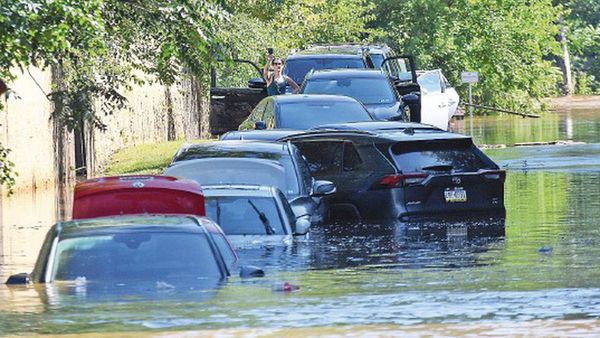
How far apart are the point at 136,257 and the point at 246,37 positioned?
27.2 meters

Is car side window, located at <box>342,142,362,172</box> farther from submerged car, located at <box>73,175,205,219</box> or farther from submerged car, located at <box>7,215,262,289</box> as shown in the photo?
submerged car, located at <box>7,215,262,289</box>

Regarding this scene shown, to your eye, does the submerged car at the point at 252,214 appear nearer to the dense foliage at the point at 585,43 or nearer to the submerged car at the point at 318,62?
the submerged car at the point at 318,62

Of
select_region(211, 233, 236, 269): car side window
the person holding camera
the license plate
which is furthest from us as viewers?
the person holding camera

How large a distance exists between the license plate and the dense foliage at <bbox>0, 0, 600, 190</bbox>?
317cm

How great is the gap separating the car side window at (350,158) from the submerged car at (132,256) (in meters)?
8.34

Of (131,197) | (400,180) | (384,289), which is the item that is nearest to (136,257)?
(384,289)

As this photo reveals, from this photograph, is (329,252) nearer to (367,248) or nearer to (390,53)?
(367,248)

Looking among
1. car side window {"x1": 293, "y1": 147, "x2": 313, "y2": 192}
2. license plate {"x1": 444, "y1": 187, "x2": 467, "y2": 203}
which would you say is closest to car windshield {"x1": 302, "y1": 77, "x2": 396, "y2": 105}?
license plate {"x1": 444, "y1": 187, "x2": 467, "y2": 203}

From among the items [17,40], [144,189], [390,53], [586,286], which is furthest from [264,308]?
[390,53]

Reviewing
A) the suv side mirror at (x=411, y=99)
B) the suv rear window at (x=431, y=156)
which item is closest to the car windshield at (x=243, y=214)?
the suv rear window at (x=431, y=156)

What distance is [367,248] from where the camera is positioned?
1811cm

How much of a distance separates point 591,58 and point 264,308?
71533 millimetres

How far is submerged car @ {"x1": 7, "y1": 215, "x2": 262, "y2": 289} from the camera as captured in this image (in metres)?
12.3

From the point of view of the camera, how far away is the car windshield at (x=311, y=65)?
1310 inches
